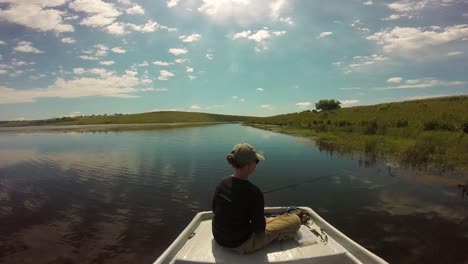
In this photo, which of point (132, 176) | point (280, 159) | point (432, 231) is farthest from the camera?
point (280, 159)

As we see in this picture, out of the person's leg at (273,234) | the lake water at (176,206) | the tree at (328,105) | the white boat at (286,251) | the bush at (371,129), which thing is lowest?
the lake water at (176,206)

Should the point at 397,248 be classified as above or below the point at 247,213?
below

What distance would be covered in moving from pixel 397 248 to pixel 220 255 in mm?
5023

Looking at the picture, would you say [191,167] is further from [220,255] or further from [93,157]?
[220,255]

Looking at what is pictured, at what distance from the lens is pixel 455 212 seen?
1010cm

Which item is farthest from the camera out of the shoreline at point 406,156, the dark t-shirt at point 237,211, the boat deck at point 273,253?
the shoreline at point 406,156

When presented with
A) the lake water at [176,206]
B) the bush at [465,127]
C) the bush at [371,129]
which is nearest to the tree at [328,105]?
the bush at [371,129]

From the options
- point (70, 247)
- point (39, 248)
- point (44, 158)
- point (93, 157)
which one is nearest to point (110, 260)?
point (70, 247)

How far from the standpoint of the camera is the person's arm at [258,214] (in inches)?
204

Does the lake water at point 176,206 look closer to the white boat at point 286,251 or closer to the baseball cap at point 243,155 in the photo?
the white boat at point 286,251

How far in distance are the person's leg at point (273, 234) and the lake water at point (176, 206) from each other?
2.87m

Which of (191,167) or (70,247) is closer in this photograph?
(70,247)

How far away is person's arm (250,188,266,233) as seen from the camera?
204 inches

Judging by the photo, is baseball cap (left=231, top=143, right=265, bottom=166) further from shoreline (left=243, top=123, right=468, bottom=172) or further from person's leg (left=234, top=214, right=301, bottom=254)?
shoreline (left=243, top=123, right=468, bottom=172)
